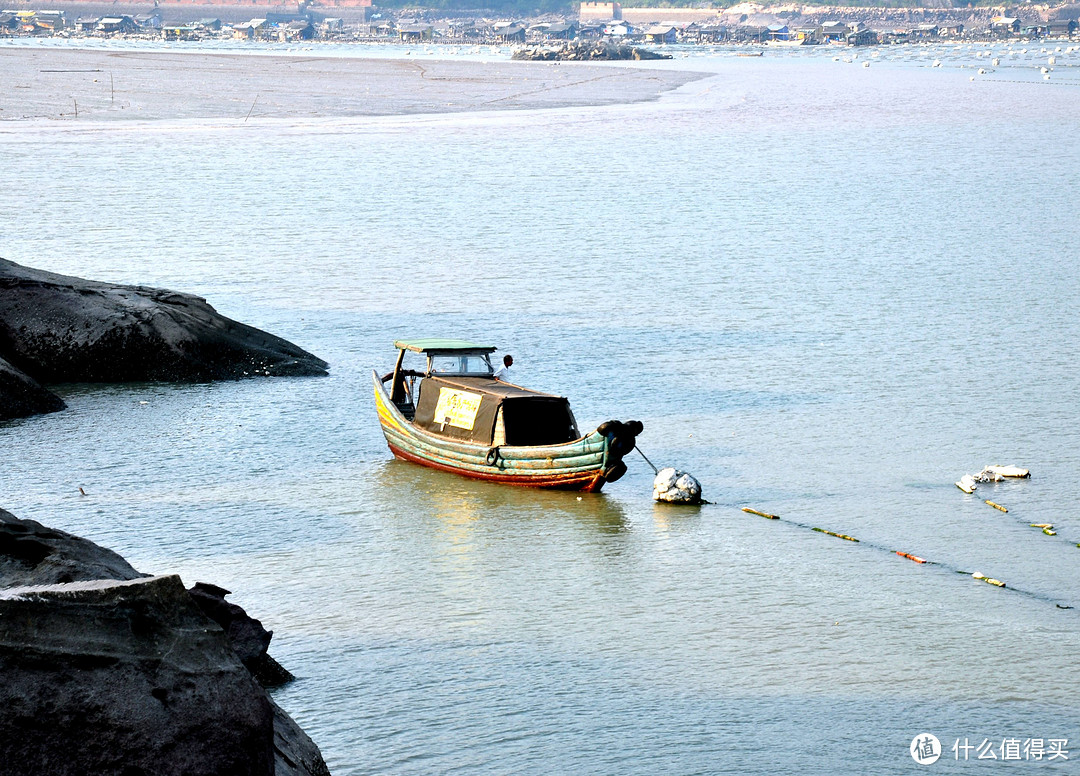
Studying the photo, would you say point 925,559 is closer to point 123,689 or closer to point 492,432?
point 492,432

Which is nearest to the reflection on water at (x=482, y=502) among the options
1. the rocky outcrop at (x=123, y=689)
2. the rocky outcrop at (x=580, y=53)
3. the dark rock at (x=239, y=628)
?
the dark rock at (x=239, y=628)

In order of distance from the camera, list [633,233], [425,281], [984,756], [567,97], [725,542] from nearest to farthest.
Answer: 1. [984,756]
2. [725,542]
3. [425,281]
4. [633,233]
5. [567,97]

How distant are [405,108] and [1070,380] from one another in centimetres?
6862

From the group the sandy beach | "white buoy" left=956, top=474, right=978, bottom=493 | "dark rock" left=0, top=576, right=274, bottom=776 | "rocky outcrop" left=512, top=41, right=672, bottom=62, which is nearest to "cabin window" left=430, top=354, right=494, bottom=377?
"white buoy" left=956, top=474, right=978, bottom=493

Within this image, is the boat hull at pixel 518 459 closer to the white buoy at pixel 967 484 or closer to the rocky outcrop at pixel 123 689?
the white buoy at pixel 967 484

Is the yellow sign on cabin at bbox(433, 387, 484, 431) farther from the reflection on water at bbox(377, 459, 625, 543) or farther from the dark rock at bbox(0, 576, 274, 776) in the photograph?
the dark rock at bbox(0, 576, 274, 776)

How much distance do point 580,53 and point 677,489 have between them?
488 ft

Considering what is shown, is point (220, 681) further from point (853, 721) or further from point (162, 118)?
point (162, 118)

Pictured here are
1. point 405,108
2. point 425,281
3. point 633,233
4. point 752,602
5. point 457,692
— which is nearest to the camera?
point 457,692

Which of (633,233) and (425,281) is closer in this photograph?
(425,281)

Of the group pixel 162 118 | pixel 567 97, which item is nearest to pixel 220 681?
pixel 162 118

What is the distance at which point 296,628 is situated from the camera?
14812mm

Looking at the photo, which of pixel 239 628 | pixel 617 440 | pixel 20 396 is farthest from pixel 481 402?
pixel 239 628

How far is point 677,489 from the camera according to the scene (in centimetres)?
1973
